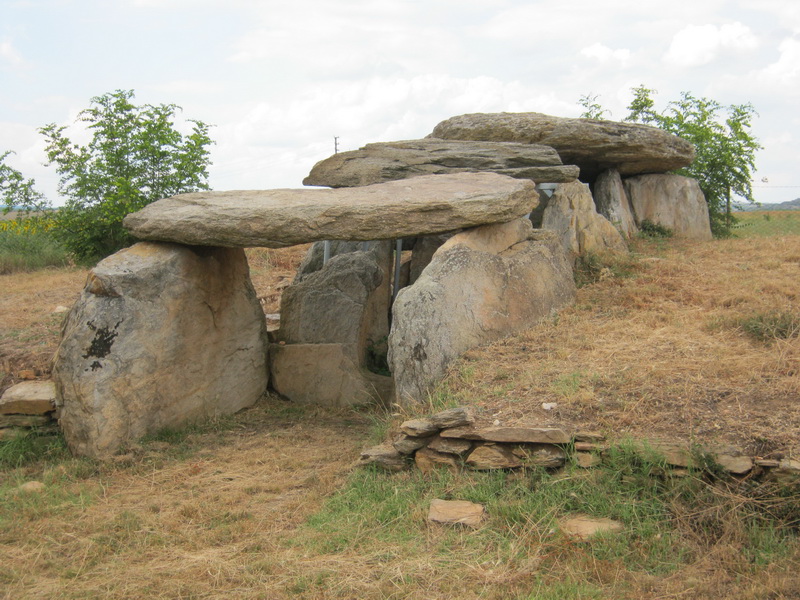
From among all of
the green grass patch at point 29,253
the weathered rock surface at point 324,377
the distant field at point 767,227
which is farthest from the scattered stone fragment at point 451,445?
the distant field at point 767,227

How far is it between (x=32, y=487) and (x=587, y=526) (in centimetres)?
425

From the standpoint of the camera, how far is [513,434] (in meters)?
5.18

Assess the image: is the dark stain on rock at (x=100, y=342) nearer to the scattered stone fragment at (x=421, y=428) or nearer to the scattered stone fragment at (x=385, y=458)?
the scattered stone fragment at (x=385, y=458)

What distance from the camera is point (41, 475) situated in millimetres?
6625

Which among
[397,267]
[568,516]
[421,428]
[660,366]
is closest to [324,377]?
[397,267]

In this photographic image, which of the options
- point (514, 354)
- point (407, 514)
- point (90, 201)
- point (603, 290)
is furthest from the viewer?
point (90, 201)

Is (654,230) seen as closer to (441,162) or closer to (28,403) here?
(441,162)

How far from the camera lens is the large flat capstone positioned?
23.7 feet

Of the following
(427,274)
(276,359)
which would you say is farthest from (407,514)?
(276,359)

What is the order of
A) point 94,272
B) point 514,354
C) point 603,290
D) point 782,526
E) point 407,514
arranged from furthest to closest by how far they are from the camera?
point 603,290
point 94,272
point 514,354
point 407,514
point 782,526

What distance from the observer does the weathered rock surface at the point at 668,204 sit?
12367mm

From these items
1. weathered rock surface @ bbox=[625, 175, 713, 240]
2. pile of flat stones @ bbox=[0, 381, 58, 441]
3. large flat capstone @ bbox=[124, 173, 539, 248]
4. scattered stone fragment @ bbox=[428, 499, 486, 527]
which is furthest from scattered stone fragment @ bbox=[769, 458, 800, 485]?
weathered rock surface @ bbox=[625, 175, 713, 240]

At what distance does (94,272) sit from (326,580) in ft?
13.1

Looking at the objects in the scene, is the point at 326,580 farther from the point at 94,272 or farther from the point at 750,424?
the point at 94,272
